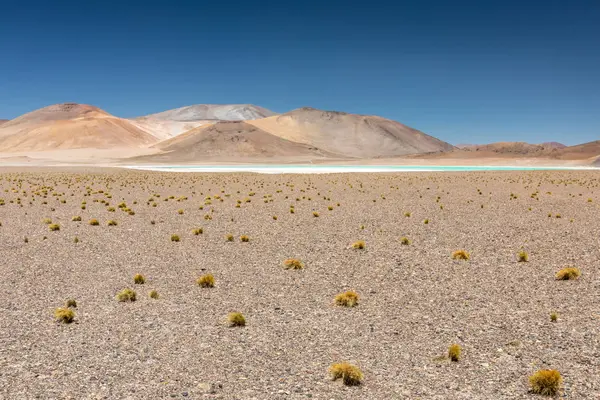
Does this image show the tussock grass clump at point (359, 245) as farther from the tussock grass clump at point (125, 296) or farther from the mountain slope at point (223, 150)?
the mountain slope at point (223, 150)

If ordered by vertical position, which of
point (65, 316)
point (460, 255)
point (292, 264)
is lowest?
point (65, 316)

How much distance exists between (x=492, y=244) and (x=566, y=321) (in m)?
7.50

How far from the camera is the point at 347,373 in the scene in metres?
6.75

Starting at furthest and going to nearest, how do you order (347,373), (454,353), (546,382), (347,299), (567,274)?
(567,274)
(347,299)
(454,353)
(347,373)
(546,382)

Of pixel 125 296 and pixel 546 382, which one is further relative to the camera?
pixel 125 296

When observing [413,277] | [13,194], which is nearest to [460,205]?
[413,277]

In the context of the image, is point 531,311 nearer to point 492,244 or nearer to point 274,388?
point 274,388

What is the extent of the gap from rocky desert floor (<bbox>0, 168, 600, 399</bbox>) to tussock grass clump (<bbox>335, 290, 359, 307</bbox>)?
0.79 feet

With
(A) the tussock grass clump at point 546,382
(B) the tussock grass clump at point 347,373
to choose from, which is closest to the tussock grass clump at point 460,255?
(A) the tussock grass clump at point 546,382

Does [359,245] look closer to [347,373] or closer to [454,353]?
[454,353]

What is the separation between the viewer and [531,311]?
9609 mm

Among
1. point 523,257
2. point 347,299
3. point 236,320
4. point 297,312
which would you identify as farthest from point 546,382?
point 523,257

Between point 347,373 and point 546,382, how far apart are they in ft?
7.60

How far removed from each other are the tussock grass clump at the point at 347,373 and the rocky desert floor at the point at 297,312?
0.33 ft
